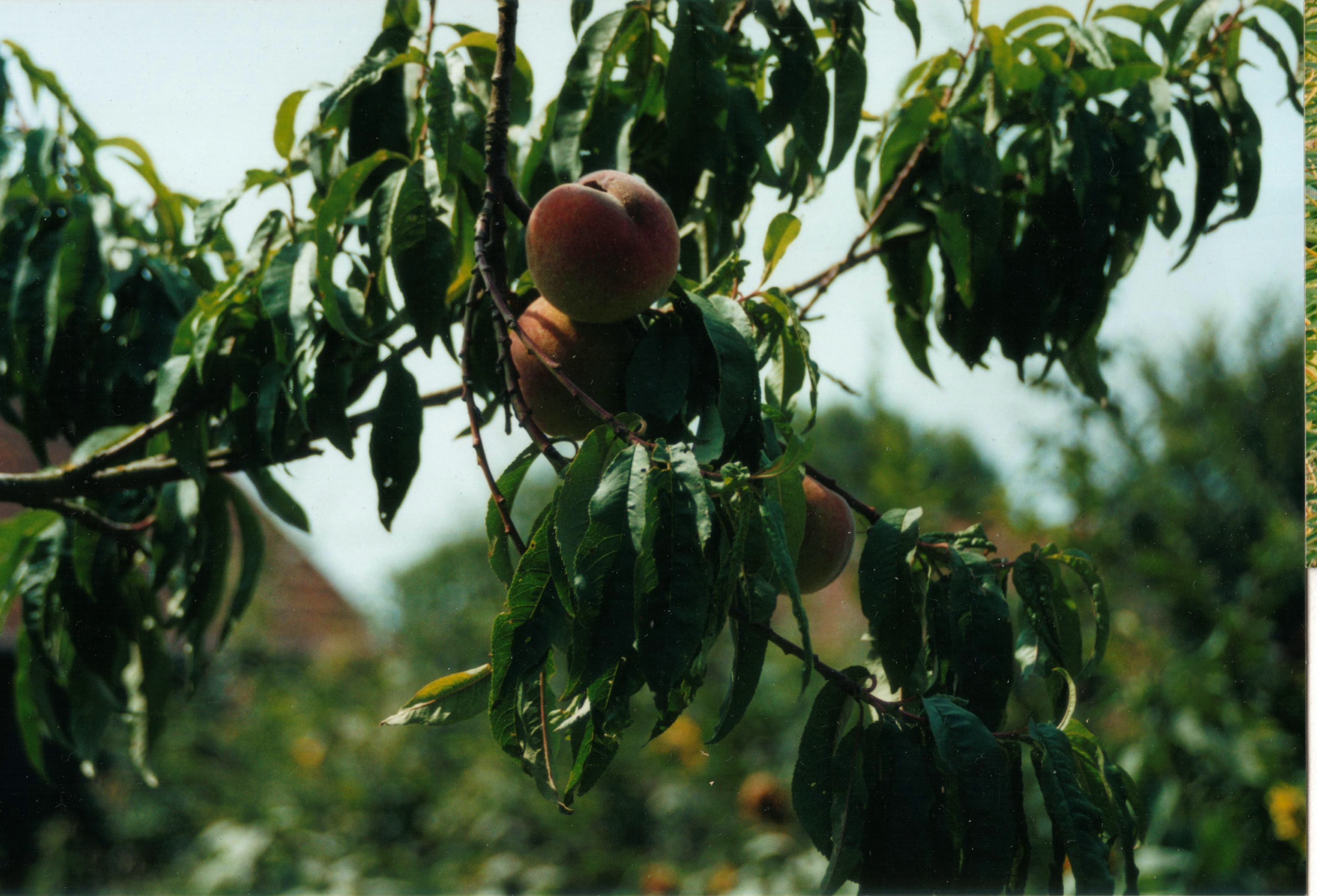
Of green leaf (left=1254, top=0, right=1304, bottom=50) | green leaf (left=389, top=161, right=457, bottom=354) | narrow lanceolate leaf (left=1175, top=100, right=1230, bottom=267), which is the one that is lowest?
green leaf (left=389, top=161, right=457, bottom=354)

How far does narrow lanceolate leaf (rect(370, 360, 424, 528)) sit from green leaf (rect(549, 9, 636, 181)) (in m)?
0.21

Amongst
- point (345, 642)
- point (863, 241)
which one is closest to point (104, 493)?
point (863, 241)

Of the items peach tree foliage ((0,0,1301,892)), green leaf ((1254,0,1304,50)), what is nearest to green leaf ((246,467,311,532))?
peach tree foliage ((0,0,1301,892))

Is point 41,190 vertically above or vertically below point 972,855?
above

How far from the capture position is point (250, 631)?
3613 millimetres

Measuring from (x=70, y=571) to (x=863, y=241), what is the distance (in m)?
0.84

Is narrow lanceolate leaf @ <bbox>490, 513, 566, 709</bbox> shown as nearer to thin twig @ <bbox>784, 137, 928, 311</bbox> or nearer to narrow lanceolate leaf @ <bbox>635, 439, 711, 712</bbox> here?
narrow lanceolate leaf @ <bbox>635, 439, 711, 712</bbox>

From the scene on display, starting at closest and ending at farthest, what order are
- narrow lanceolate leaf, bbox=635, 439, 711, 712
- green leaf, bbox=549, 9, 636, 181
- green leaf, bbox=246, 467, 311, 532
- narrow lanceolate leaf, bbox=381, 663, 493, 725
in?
narrow lanceolate leaf, bbox=635, 439, 711, 712 → narrow lanceolate leaf, bbox=381, 663, 493, 725 → green leaf, bbox=549, 9, 636, 181 → green leaf, bbox=246, 467, 311, 532

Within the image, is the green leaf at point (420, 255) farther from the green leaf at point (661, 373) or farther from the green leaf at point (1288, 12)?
the green leaf at point (1288, 12)

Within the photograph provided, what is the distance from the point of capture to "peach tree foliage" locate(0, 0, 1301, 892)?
18.4 inches

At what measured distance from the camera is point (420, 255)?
2.16 feet

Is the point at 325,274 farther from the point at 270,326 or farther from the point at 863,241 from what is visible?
the point at 863,241

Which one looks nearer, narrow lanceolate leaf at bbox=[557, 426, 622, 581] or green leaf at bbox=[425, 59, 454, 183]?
narrow lanceolate leaf at bbox=[557, 426, 622, 581]

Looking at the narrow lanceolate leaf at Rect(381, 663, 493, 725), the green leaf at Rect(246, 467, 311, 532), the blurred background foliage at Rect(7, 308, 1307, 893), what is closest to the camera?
the narrow lanceolate leaf at Rect(381, 663, 493, 725)
